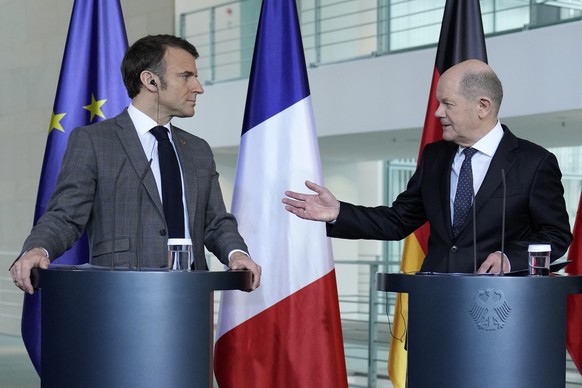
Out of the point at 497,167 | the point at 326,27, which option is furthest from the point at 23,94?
the point at 326,27

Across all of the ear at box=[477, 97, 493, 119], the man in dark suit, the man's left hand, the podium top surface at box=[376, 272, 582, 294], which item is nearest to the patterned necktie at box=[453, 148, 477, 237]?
the man in dark suit

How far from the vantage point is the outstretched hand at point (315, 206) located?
3.17 meters

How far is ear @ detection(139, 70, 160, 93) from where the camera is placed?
3.29m

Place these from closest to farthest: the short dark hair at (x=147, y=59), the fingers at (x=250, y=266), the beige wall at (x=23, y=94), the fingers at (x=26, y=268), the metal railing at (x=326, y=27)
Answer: the fingers at (x=26, y=268)
the fingers at (x=250, y=266)
the short dark hair at (x=147, y=59)
the beige wall at (x=23, y=94)
the metal railing at (x=326, y=27)

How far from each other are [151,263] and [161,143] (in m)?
0.39

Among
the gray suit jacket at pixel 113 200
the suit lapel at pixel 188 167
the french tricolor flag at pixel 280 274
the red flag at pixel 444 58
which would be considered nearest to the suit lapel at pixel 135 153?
the gray suit jacket at pixel 113 200

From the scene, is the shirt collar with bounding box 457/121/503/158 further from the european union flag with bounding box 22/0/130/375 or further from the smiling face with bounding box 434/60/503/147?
the european union flag with bounding box 22/0/130/375

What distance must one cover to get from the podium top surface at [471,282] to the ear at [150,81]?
103 centimetres

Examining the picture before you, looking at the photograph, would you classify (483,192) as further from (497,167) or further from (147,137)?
(147,137)

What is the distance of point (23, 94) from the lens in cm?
571

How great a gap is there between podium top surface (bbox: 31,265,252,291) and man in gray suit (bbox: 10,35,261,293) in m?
0.21

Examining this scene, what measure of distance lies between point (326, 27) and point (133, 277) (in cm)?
1027

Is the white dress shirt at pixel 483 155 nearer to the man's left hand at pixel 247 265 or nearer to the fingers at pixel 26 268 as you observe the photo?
the man's left hand at pixel 247 265

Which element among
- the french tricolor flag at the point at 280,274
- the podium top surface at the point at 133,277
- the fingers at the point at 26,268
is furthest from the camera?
the french tricolor flag at the point at 280,274
